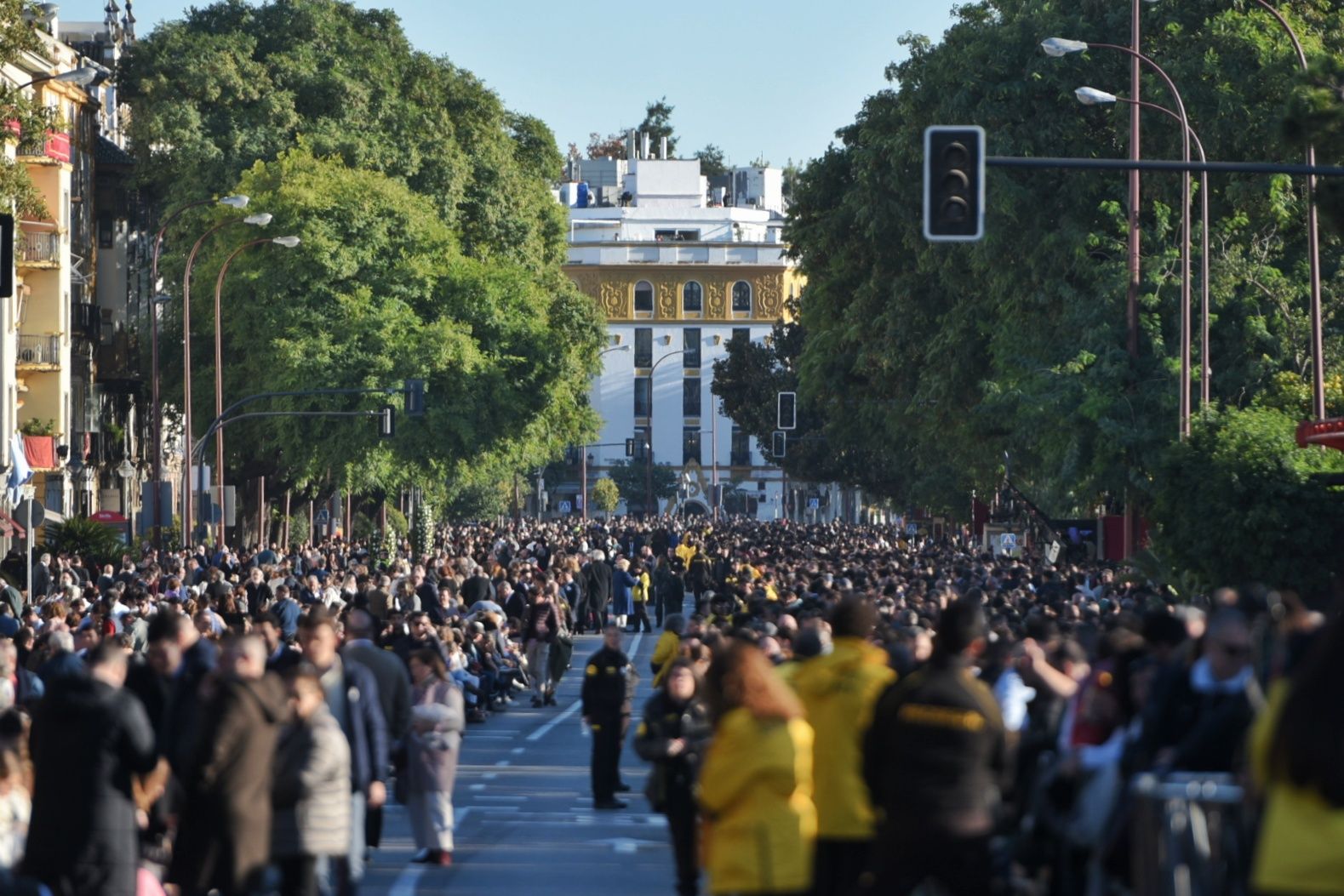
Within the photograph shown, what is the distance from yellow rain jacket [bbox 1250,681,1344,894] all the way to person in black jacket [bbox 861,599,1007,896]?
3473 millimetres

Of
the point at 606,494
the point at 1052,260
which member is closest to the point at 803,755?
the point at 1052,260

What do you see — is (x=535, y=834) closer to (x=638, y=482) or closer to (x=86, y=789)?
(x=86, y=789)

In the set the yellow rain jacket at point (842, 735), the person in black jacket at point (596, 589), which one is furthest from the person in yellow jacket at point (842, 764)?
the person in black jacket at point (596, 589)

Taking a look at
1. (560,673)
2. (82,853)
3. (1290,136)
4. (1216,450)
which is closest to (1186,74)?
(1216,450)

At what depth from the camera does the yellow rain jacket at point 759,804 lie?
9094 mm

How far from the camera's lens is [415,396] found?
5534 cm

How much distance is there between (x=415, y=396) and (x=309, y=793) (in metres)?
44.4

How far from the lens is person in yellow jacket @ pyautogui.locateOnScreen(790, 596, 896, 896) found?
10578mm

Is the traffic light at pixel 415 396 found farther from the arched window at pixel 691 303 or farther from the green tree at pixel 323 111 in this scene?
the arched window at pixel 691 303

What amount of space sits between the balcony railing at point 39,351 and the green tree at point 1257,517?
4046 centimetres

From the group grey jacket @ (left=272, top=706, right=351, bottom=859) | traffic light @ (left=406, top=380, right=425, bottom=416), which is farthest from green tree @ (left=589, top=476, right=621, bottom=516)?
grey jacket @ (left=272, top=706, right=351, bottom=859)

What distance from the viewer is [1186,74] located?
46219mm

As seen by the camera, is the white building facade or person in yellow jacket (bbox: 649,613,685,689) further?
the white building facade

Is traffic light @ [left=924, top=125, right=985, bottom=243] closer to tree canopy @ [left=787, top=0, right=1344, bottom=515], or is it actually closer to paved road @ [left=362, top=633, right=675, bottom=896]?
paved road @ [left=362, top=633, right=675, bottom=896]
